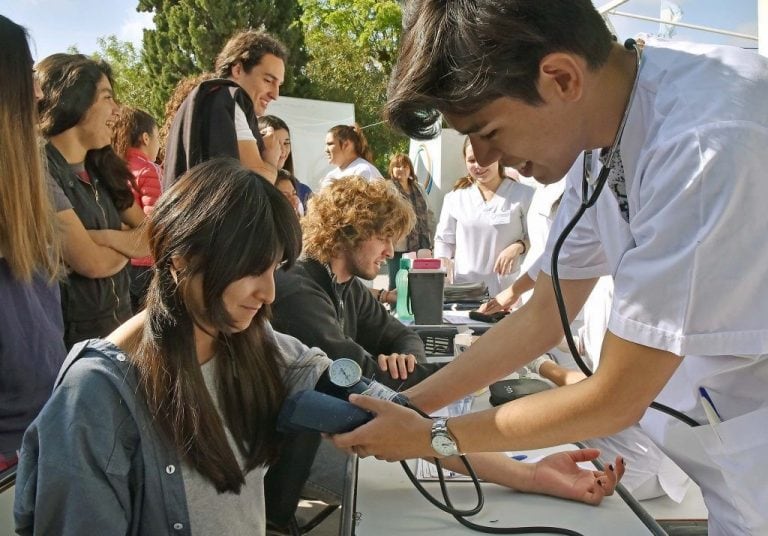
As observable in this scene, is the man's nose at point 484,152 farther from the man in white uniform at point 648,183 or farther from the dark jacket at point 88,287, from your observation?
the dark jacket at point 88,287

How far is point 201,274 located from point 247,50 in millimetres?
1955

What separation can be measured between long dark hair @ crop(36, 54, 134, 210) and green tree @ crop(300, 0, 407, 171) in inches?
594

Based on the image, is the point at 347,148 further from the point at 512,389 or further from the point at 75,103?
the point at 512,389

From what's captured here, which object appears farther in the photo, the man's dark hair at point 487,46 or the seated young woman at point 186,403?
the seated young woman at point 186,403

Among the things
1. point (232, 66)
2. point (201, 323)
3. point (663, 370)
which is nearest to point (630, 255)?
point (663, 370)

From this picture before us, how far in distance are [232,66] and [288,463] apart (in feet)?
6.74

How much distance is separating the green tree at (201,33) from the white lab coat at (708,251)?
16.1 metres

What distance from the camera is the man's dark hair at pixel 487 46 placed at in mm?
980

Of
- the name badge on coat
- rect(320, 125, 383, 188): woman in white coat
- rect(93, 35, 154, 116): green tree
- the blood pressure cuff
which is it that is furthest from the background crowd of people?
rect(93, 35, 154, 116): green tree

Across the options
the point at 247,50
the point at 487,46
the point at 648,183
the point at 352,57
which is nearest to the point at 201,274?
the point at 487,46

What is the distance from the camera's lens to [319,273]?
2404 mm

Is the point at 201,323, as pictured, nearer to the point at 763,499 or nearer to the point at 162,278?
the point at 162,278

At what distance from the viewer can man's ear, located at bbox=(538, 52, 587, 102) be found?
3.25 ft

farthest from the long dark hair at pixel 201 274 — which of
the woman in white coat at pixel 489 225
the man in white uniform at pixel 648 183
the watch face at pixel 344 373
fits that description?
the woman in white coat at pixel 489 225
